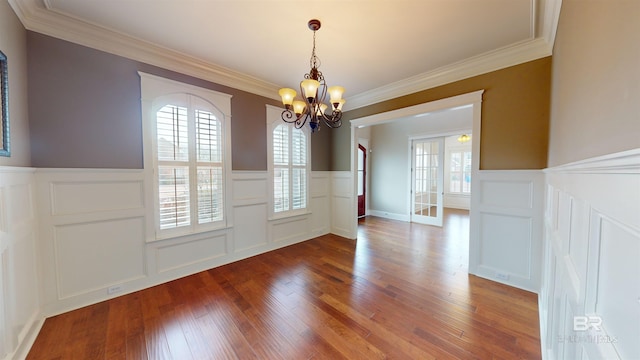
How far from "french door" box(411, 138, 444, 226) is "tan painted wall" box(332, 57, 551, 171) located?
2.67 meters

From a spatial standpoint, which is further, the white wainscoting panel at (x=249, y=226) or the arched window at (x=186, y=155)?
the white wainscoting panel at (x=249, y=226)

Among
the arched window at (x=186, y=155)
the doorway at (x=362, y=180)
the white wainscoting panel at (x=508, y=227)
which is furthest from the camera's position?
the doorway at (x=362, y=180)

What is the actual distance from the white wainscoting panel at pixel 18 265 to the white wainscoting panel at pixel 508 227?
4396mm

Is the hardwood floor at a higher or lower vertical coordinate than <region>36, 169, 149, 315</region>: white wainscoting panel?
lower

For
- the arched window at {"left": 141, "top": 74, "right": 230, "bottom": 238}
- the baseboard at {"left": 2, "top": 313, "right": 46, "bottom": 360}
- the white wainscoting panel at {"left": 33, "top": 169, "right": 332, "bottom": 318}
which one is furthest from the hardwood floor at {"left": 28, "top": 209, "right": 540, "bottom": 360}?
the arched window at {"left": 141, "top": 74, "right": 230, "bottom": 238}

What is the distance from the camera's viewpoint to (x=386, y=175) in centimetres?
636

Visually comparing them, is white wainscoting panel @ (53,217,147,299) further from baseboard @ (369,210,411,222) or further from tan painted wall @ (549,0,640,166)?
baseboard @ (369,210,411,222)

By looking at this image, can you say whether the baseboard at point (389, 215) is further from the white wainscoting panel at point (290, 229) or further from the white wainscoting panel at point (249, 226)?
the white wainscoting panel at point (249, 226)

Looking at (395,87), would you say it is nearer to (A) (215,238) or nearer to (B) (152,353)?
(A) (215,238)

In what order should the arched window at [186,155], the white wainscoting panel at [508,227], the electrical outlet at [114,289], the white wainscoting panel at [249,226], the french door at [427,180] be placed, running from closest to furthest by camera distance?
the electrical outlet at [114,289] < the white wainscoting panel at [508,227] < the arched window at [186,155] < the white wainscoting panel at [249,226] < the french door at [427,180]

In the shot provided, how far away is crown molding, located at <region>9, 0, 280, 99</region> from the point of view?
1962 mm

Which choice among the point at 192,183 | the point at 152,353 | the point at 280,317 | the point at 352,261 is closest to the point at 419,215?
the point at 352,261

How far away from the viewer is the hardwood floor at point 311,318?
171cm

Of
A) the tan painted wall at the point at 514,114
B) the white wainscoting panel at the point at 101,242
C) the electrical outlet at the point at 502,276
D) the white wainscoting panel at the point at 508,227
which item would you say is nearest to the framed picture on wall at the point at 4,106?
the white wainscoting panel at the point at 101,242
